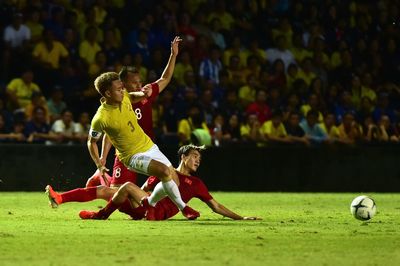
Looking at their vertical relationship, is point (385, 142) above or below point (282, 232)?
above

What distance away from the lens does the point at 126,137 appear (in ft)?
40.2

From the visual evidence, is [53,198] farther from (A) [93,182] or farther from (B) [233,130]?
(B) [233,130]

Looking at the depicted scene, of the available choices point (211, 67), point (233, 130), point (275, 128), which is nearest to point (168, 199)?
point (233, 130)

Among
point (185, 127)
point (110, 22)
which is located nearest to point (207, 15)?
point (110, 22)

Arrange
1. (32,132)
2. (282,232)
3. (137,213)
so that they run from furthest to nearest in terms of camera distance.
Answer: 1. (32,132)
2. (137,213)
3. (282,232)

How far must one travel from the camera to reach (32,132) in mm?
18859

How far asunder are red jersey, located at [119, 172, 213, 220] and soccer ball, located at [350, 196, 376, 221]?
1718mm

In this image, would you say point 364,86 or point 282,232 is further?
point 364,86

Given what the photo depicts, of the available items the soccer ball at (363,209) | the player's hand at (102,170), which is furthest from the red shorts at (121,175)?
the soccer ball at (363,209)

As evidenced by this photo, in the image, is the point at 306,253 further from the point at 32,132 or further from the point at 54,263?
the point at 32,132

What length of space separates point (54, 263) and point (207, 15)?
50.2 feet

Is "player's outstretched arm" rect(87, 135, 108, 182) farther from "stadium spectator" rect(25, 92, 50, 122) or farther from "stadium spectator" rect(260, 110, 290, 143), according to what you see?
"stadium spectator" rect(260, 110, 290, 143)

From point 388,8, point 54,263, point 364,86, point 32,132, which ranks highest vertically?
point 388,8

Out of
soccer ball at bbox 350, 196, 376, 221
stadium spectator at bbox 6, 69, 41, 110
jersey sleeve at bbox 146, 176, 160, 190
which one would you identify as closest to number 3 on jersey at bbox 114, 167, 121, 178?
jersey sleeve at bbox 146, 176, 160, 190
